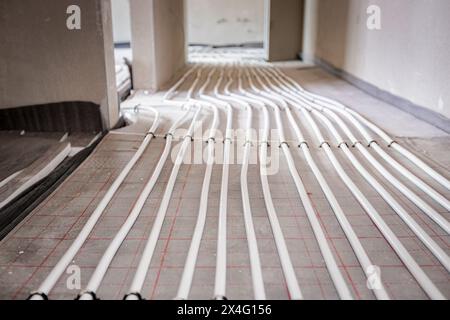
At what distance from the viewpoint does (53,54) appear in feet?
13.1

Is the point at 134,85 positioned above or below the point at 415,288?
above

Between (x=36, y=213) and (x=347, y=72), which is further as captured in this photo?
(x=347, y=72)

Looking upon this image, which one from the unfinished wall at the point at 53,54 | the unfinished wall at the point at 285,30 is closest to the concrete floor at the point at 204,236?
the unfinished wall at the point at 53,54

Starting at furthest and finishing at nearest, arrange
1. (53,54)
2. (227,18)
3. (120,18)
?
(227,18) → (120,18) → (53,54)

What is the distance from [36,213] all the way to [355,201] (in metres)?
1.91

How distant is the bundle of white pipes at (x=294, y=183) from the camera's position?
1.94 m

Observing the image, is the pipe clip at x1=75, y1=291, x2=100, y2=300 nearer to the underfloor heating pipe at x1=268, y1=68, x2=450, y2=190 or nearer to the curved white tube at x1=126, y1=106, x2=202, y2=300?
the curved white tube at x1=126, y1=106, x2=202, y2=300

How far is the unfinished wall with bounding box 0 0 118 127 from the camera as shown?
387 centimetres

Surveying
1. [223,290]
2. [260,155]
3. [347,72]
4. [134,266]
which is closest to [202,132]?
[260,155]

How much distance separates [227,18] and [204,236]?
12.1m

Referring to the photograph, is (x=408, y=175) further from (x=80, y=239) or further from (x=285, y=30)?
(x=285, y=30)

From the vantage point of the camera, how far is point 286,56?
10.5m

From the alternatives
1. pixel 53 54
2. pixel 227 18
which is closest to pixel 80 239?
pixel 53 54
